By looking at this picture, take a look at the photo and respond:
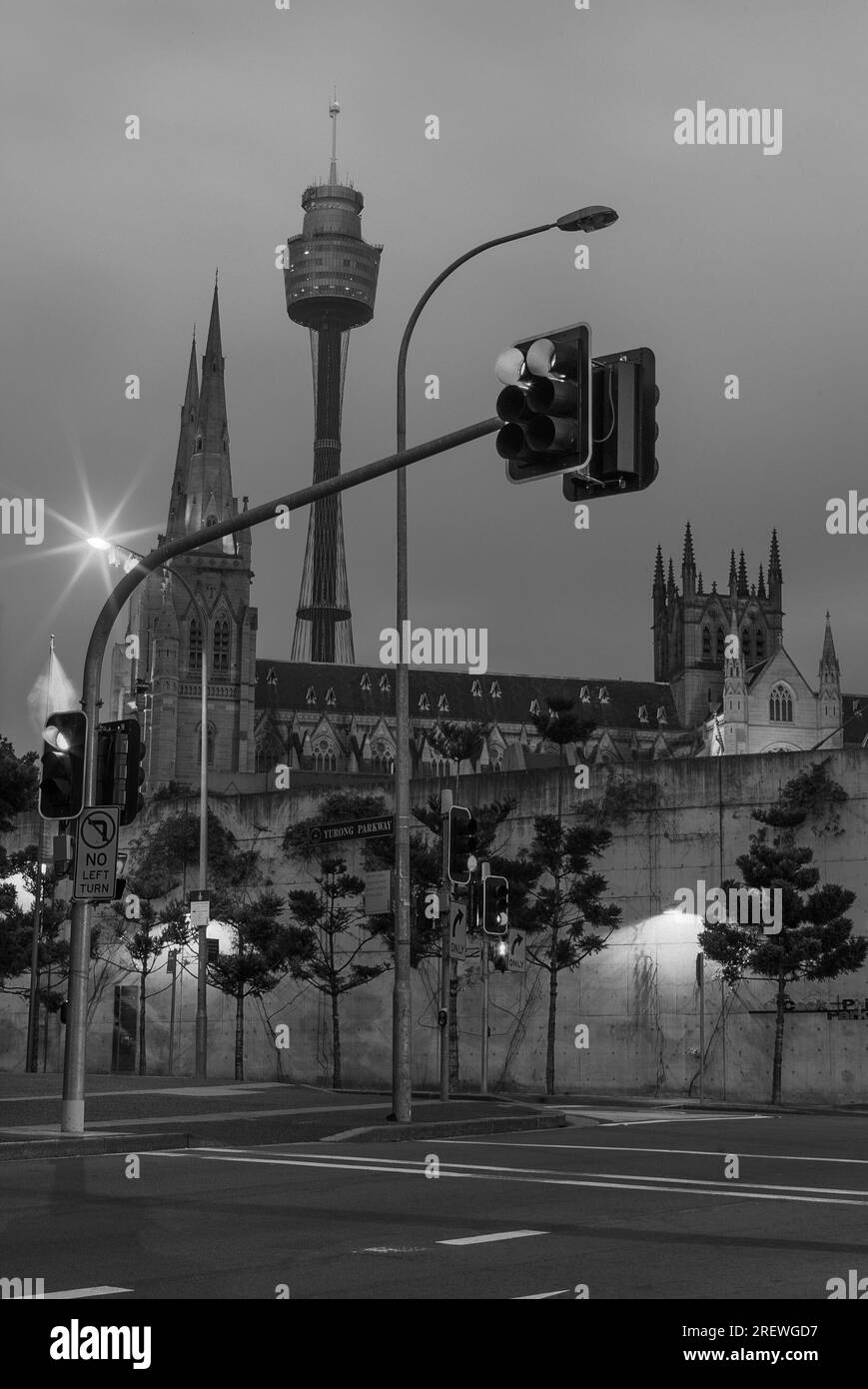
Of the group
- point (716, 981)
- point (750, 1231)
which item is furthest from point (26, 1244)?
point (716, 981)

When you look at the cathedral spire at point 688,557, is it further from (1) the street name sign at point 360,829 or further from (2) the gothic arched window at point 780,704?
(1) the street name sign at point 360,829

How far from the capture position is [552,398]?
1206cm

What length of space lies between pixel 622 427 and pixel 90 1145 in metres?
9.49

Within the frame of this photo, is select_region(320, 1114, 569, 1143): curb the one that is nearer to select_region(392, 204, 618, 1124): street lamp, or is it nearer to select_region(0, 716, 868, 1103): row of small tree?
select_region(392, 204, 618, 1124): street lamp

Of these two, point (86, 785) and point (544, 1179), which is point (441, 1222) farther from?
point (86, 785)

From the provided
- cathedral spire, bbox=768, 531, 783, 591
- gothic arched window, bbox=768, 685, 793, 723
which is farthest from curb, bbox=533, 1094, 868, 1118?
cathedral spire, bbox=768, 531, 783, 591

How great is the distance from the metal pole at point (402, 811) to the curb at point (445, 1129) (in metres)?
0.72

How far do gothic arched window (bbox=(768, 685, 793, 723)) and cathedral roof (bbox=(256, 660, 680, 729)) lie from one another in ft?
45.3

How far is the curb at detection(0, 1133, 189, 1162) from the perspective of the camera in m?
16.6

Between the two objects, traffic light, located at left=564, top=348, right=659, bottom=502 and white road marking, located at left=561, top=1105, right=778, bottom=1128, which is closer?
traffic light, located at left=564, top=348, right=659, bottom=502

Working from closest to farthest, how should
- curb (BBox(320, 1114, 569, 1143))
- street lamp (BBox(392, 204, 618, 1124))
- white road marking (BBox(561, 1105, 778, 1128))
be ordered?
1. curb (BBox(320, 1114, 569, 1143))
2. street lamp (BBox(392, 204, 618, 1124))
3. white road marking (BBox(561, 1105, 778, 1128))

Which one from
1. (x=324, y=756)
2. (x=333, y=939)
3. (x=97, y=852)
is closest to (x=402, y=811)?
(x=97, y=852)

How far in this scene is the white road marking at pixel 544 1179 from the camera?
44.7 feet

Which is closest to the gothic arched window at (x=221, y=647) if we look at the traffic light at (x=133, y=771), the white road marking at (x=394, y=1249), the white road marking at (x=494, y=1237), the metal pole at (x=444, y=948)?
the metal pole at (x=444, y=948)
